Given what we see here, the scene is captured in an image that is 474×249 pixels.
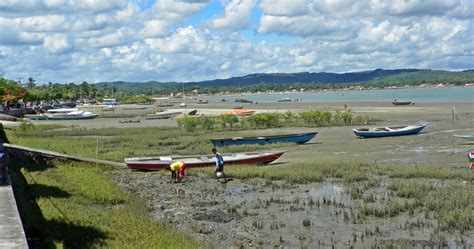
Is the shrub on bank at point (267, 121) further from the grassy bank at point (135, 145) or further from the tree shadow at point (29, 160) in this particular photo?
the tree shadow at point (29, 160)

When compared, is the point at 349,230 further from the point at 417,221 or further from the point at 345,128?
the point at 345,128

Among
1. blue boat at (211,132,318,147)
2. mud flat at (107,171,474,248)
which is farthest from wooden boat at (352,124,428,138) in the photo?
mud flat at (107,171,474,248)

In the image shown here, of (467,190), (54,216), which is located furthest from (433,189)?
(54,216)

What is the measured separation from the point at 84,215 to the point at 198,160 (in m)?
14.5

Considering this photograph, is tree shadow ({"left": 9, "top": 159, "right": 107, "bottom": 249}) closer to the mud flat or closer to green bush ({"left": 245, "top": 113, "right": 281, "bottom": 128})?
the mud flat

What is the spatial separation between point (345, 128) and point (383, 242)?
144ft

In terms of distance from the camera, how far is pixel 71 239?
1444cm

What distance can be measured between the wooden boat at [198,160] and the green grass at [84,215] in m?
4.19

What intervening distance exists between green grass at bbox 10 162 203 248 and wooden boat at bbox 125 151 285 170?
4.19 metres

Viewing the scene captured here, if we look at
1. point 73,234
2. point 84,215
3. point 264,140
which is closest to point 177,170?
point 84,215

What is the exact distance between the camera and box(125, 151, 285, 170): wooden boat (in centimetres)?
3141

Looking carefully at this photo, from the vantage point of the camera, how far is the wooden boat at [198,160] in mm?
31406

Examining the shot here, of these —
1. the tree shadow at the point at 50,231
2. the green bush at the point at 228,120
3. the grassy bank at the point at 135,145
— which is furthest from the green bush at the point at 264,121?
the tree shadow at the point at 50,231

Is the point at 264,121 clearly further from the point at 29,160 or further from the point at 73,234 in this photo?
the point at 73,234
